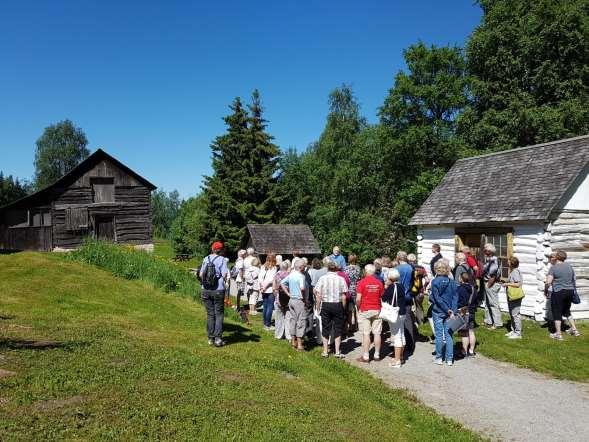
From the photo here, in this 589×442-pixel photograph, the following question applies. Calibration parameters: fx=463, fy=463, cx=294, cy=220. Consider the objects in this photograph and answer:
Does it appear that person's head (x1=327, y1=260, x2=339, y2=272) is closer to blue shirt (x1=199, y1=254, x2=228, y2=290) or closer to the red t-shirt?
the red t-shirt

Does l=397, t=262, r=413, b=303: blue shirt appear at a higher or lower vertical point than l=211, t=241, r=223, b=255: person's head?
lower

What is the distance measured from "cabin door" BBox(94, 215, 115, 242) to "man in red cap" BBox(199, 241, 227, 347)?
23613 millimetres

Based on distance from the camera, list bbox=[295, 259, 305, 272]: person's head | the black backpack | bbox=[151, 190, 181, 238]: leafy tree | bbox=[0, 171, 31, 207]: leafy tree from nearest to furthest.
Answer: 1. the black backpack
2. bbox=[295, 259, 305, 272]: person's head
3. bbox=[0, 171, 31, 207]: leafy tree
4. bbox=[151, 190, 181, 238]: leafy tree

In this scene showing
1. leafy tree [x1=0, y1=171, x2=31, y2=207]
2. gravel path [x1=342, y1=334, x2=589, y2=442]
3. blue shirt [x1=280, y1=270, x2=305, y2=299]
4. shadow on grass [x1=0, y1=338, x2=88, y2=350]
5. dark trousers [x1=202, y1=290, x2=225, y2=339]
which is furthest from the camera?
leafy tree [x1=0, y1=171, x2=31, y2=207]

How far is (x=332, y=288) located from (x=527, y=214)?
27.1 ft

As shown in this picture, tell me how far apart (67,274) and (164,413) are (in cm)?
1053

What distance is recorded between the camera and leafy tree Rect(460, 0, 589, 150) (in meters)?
26.0

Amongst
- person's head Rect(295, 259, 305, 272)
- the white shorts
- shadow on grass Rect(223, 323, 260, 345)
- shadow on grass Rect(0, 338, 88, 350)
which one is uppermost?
person's head Rect(295, 259, 305, 272)

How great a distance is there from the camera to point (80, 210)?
97.2 ft

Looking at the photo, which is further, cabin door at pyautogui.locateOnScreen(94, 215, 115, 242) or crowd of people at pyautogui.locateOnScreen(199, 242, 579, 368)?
cabin door at pyautogui.locateOnScreen(94, 215, 115, 242)

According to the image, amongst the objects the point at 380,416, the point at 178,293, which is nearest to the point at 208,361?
the point at 380,416

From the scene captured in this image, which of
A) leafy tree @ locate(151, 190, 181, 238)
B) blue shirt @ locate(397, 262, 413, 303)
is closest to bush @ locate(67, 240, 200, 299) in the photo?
blue shirt @ locate(397, 262, 413, 303)

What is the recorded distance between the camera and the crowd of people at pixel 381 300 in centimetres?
927

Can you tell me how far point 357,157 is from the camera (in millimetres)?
35750
